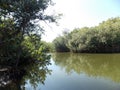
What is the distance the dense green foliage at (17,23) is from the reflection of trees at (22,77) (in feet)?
1.45

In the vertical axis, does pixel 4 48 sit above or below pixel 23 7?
below

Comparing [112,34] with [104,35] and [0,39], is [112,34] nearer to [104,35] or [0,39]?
[104,35]

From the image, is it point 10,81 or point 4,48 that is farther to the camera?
point 10,81

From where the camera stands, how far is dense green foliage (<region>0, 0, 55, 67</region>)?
6.28 meters

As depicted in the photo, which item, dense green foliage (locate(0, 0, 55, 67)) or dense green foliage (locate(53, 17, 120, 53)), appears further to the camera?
dense green foliage (locate(53, 17, 120, 53))

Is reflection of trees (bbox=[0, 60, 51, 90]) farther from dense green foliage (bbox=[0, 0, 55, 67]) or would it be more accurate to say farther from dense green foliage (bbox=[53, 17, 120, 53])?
dense green foliage (bbox=[53, 17, 120, 53])

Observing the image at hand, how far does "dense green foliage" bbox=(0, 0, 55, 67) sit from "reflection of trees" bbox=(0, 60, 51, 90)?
1.45ft

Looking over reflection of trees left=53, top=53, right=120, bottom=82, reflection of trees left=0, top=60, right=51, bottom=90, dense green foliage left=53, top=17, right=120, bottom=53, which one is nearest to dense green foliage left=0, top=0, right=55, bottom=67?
reflection of trees left=0, top=60, right=51, bottom=90

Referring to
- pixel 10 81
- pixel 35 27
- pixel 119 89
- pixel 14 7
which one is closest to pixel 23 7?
pixel 14 7

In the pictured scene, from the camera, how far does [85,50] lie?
128 feet

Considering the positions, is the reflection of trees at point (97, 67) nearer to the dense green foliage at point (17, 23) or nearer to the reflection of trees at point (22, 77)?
the reflection of trees at point (22, 77)

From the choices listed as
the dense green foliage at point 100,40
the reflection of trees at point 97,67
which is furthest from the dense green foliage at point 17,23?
the dense green foliage at point 100,40

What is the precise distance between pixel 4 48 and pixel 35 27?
47.8 inches

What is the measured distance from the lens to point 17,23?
6.76 m
